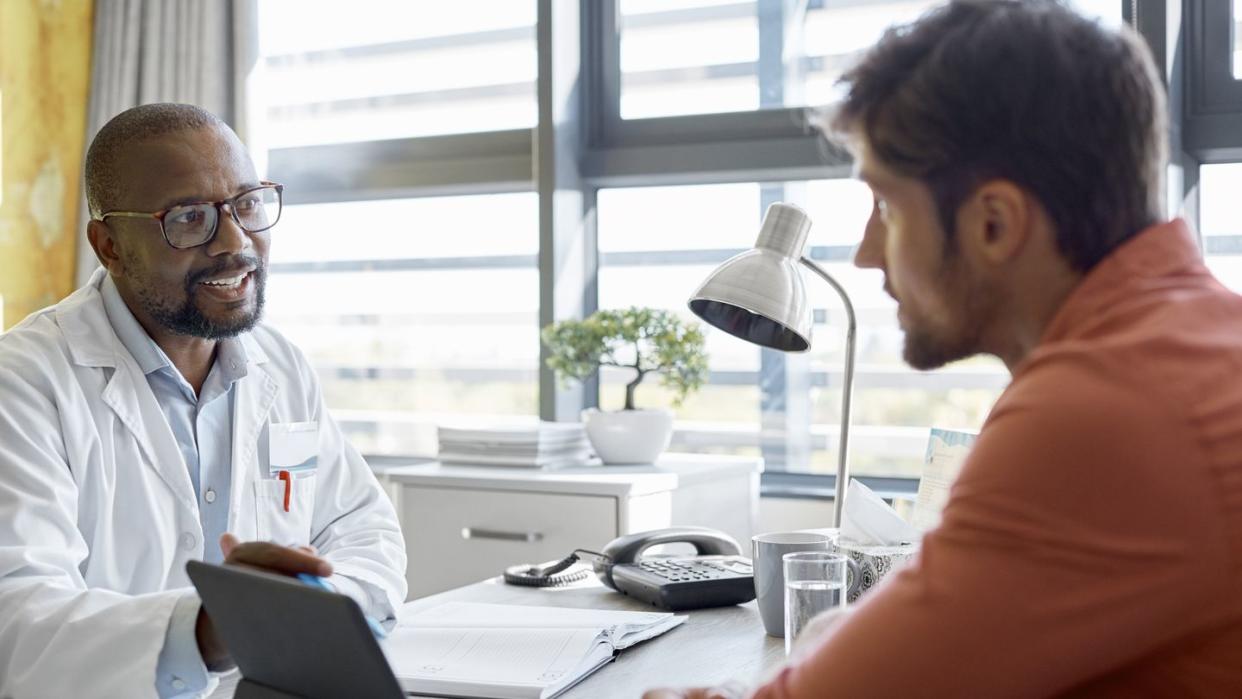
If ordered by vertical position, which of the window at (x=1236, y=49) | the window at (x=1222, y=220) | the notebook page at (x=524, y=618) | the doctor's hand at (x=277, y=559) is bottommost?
the notebook page at (x=524, y=618)

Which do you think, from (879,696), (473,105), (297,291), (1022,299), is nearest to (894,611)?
(879,696)

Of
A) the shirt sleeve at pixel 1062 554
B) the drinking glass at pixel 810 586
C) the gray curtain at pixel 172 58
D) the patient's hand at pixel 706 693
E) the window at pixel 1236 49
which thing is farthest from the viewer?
the gray curtain at pixel 172 58

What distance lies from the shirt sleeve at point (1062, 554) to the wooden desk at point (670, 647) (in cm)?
40

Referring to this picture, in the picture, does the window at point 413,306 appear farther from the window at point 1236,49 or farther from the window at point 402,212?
the window at point 1236,49

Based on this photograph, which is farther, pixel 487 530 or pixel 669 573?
pixel 487 530

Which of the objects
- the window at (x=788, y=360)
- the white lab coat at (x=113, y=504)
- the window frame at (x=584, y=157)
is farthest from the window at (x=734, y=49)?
the white lab coat at (x=113, y=504)

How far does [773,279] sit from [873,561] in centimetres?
39

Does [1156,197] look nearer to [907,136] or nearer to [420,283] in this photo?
[907,136]

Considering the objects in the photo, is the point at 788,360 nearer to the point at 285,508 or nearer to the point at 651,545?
the point at 651,545

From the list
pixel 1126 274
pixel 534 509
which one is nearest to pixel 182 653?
pixel 1126 274

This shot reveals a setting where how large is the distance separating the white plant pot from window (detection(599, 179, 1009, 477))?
0.50 meters

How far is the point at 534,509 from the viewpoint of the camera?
2840 mm

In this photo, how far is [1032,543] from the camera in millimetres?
760

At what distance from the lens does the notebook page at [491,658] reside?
1.31 meters
